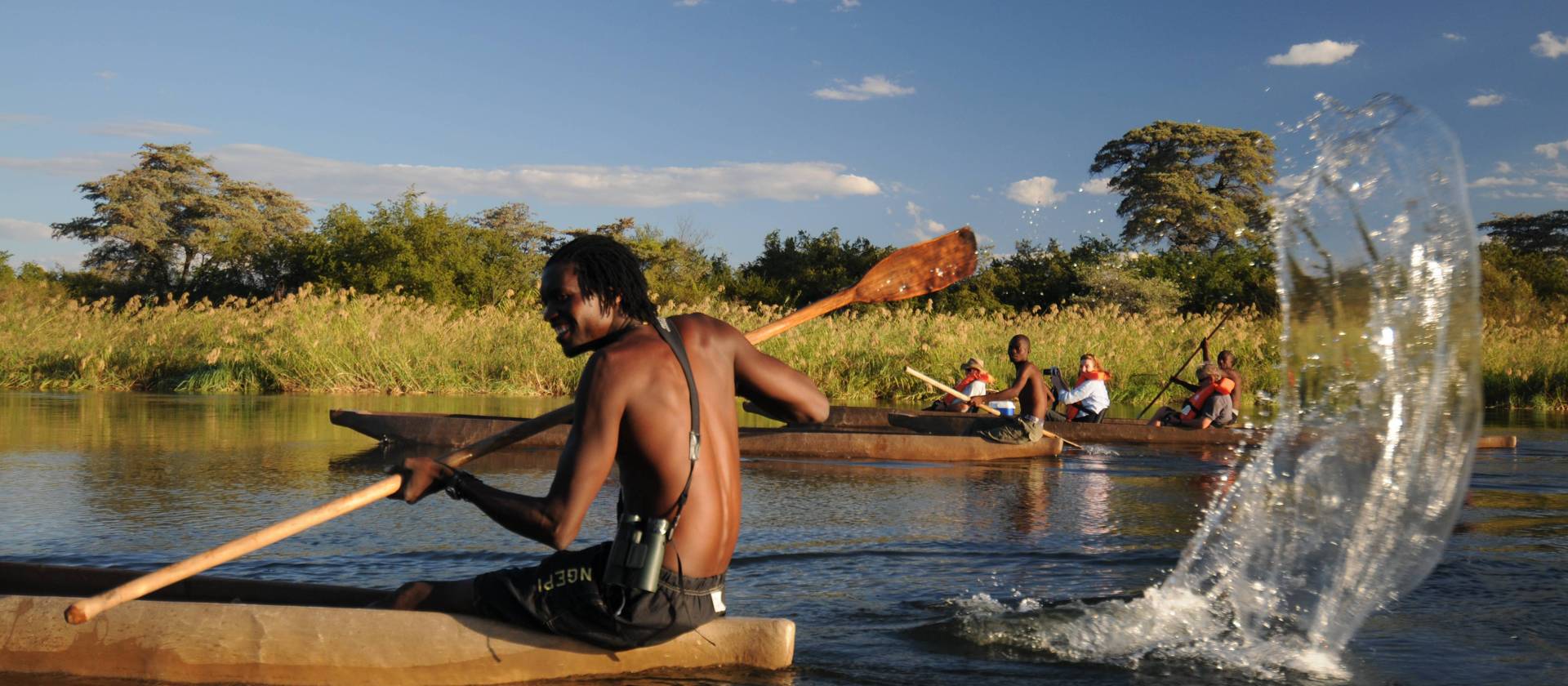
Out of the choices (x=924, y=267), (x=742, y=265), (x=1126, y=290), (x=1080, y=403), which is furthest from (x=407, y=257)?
(x=924, y=267)

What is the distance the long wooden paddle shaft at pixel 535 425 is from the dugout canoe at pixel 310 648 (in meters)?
0.15

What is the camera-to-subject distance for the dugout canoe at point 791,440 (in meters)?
10.3

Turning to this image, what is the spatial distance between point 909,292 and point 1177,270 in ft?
94.6

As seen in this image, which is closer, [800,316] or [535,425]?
[535,425]

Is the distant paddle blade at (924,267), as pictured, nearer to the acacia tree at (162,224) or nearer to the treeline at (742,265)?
the treeline at (742,265)

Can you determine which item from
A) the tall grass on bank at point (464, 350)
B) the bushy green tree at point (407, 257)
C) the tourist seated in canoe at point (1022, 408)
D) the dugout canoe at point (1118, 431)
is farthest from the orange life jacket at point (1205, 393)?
the bushy green tree at point (407, 257)

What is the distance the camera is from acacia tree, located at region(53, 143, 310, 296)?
43.2 meters

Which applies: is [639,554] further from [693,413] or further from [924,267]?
[924,267]

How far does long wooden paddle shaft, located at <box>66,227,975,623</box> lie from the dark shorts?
0.37 m

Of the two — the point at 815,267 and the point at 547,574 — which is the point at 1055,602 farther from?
the point at 815,267

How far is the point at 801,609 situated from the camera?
197 inches

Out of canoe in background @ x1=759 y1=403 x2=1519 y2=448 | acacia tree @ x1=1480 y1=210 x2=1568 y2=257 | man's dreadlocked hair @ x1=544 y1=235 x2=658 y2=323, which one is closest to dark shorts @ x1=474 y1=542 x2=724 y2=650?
man's dreadlocked hair @ x1=544 y1=235 x2=658 y2=323

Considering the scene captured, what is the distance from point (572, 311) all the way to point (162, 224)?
4585 centimetres

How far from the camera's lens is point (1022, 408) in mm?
12172
